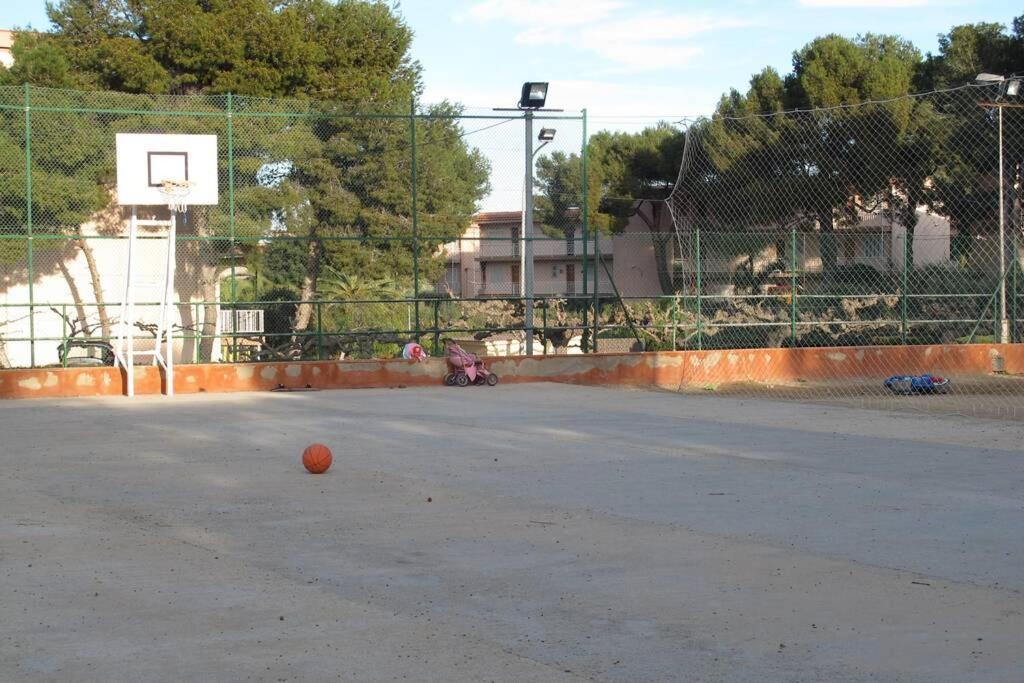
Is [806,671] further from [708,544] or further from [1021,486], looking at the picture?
[1021,486]

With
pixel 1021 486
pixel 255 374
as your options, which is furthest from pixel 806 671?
pixel 255 374

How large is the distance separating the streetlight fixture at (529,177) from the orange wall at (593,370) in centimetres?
94

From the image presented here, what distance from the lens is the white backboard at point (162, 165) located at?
2002 centimetres

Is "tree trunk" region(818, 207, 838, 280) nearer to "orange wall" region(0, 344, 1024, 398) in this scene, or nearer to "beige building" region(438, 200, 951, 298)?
"beige building" region(438, 200, 951, 298)

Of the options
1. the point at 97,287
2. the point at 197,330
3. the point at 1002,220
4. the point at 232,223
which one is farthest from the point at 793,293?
the point at 97,287

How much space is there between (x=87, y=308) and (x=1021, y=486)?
17.3 meters

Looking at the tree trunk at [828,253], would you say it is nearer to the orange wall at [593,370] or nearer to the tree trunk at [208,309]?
the orange wall at [593,370]

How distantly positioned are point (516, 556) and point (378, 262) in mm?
16023

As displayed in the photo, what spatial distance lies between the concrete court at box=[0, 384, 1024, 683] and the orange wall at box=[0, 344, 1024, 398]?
5.72m

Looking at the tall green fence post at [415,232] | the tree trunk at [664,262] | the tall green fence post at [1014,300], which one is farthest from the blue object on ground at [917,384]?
the tall green fence post at [415,232]

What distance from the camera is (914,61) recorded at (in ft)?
130

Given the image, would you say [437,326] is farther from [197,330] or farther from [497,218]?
[197,330]

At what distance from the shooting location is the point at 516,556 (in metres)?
7.30

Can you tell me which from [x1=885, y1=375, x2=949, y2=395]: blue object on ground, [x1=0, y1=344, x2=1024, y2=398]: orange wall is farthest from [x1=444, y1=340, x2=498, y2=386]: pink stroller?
[x1=885, y1=375, x2=949, y2=395]: blue object on ground
